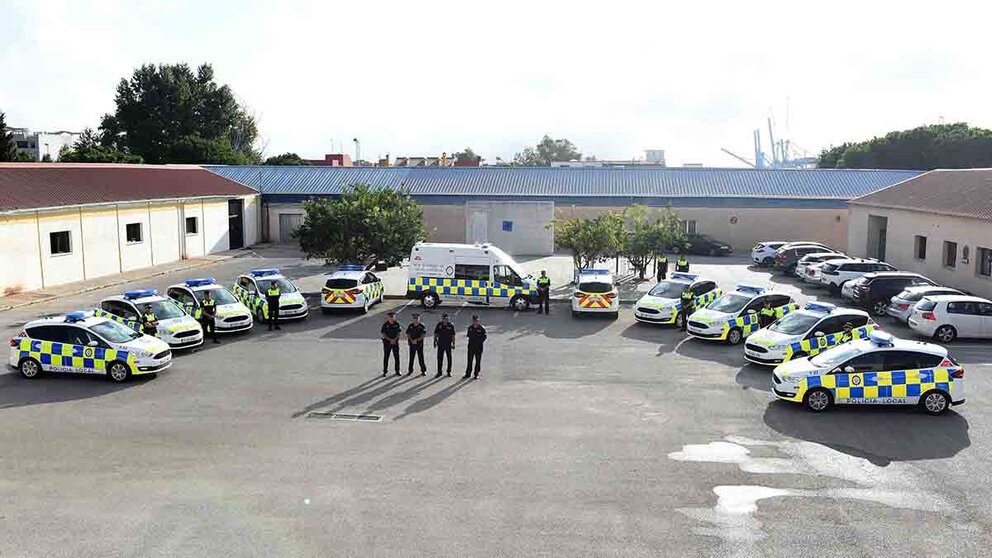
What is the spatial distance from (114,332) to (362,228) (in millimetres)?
13445

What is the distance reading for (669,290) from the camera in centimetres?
2581

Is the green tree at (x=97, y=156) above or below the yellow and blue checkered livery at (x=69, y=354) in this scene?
above

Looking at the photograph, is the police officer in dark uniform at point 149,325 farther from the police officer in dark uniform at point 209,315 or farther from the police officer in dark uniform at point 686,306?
the police officer in dark uniform at point 686,306

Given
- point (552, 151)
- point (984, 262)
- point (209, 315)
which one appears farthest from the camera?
point (552, 151)

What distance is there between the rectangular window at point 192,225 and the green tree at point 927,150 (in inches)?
2387

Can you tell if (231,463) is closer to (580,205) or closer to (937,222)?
(937,222)

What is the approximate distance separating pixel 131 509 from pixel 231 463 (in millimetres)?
1994

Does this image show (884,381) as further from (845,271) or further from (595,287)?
(845,271)

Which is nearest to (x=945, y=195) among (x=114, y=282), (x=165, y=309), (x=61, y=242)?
(x=165, y=309)

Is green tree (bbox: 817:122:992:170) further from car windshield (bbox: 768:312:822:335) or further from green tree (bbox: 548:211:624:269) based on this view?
car windshield (bbox: 768:312:822:335)

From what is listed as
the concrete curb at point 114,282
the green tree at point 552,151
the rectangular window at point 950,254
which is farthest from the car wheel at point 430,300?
the green tree at point 552,151

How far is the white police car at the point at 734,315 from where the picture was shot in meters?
22.4

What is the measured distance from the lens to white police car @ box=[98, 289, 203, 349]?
20.8 m

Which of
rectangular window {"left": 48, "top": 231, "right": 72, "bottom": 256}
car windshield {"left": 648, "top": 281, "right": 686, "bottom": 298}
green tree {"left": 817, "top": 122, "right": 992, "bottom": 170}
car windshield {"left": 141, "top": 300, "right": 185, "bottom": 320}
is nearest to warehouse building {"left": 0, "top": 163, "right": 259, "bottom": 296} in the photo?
rectangular window {"left": 48, "top": 231, "right": 72, "bottom": 256}
